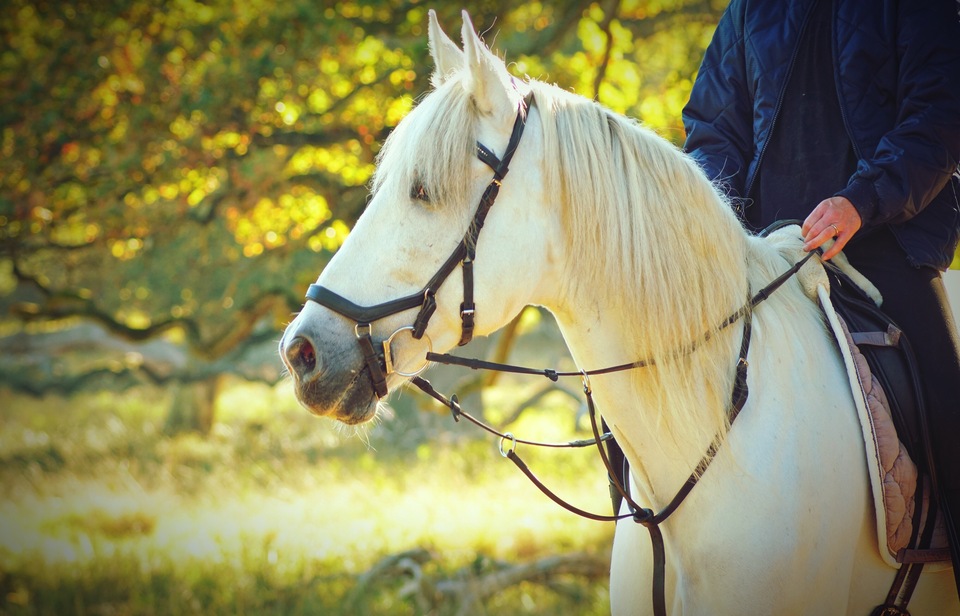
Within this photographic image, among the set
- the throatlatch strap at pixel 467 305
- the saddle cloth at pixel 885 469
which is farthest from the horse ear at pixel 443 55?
the saddle cloth at pixel 885 469

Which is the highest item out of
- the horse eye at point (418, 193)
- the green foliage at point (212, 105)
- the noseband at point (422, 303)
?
the green foliage at point (212, 105)

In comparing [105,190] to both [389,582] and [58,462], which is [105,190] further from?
[58,462]

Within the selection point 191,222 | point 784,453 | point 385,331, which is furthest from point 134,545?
point 784,453

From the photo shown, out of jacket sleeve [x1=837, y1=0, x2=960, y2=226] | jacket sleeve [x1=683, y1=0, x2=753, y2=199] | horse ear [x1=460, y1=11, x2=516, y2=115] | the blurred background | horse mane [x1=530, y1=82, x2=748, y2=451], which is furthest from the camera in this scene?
the blurred background

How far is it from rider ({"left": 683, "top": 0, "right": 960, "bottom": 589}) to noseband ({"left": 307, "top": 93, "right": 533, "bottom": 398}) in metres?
1.07

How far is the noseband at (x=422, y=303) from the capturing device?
5.99ft

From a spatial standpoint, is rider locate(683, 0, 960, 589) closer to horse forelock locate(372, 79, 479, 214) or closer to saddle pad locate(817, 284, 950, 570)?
→ saddle pad locate(817, 284, 950, 570)

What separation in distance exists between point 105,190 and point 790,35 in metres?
5.37

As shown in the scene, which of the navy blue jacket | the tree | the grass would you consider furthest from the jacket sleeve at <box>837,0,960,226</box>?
the tree

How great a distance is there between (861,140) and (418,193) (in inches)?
62.8

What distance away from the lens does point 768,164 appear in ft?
8.78

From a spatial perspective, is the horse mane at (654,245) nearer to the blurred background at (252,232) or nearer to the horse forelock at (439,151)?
the horse forelock at (439,151)

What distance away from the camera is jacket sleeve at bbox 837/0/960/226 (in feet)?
7.27

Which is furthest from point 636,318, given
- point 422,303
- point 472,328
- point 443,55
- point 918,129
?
point 918,129
